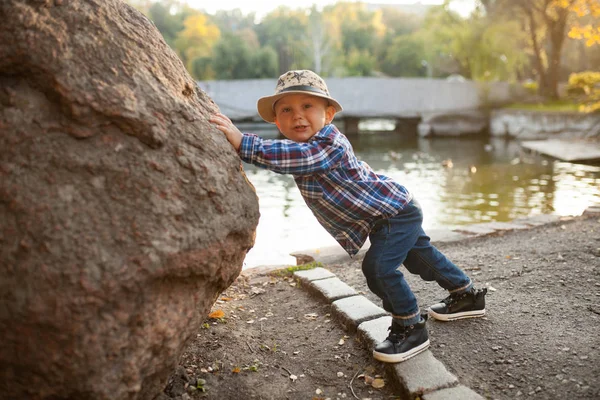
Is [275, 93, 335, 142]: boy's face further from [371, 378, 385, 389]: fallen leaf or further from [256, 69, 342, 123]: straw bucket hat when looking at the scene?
[371, 378, 385, 389]: fallen leaf

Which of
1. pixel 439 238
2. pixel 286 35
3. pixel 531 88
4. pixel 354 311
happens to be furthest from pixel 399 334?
pixel 286 35

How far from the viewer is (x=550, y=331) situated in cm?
344

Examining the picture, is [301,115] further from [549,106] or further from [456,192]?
[549,106]

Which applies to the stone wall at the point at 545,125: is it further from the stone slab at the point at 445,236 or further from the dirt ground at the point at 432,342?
the dirt ground at the point at 432,342

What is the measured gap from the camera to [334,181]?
3021mm

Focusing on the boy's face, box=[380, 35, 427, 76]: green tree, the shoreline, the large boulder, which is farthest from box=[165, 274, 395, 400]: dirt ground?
box=[380, 35, 427, 76]: green tree

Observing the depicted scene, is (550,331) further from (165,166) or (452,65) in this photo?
(452,65)

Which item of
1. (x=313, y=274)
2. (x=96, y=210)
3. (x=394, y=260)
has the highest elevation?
(x=96, y=210)

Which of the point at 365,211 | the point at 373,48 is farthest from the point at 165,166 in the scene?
the point at 373,48

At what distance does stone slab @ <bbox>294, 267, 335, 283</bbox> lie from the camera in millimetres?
4539

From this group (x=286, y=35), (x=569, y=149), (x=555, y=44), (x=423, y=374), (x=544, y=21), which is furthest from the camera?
(x=286, y=35)

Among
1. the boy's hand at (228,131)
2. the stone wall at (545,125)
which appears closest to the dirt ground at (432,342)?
the boy's hand at (228,131)

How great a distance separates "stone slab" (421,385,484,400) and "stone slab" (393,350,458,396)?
0.04 m

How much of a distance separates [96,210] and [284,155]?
1052 millimetres
